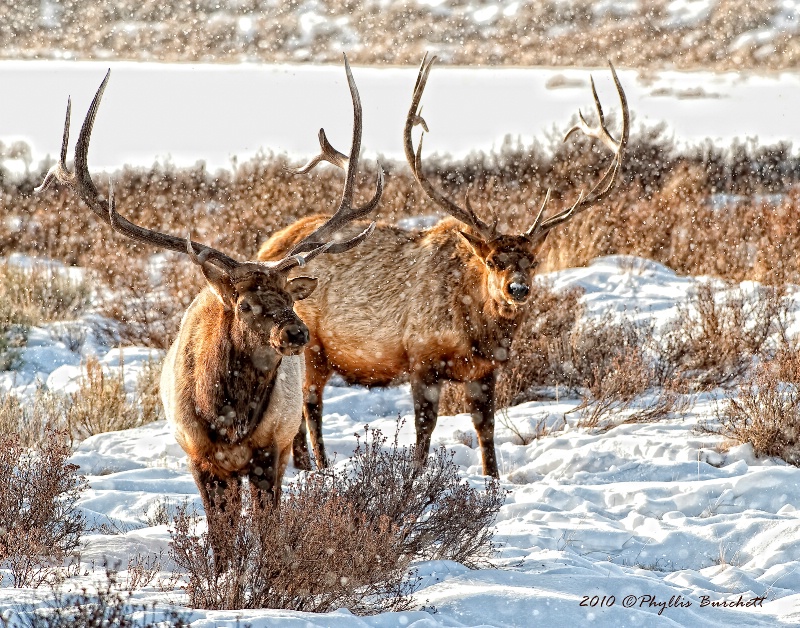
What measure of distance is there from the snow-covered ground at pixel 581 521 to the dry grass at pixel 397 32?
30667 mm

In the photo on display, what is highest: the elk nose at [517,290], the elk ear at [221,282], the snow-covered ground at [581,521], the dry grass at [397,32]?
the dry grass at [397,32]

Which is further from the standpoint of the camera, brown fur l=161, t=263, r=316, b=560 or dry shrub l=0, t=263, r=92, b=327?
dry shrub l=0, t=263, r=92, b=327

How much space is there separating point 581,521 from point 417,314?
6.32 feet

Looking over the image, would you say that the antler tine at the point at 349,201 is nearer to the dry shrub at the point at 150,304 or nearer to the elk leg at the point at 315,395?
the elk leg at the point at 315,395

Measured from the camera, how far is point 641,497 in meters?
6.42

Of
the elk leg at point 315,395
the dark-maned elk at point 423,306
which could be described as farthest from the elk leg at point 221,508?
the elk leg at point 315,395

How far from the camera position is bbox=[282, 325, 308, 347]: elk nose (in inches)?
172

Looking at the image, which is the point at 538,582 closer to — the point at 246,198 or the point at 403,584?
the point at 403,584

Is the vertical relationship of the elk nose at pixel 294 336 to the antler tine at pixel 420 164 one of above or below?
below

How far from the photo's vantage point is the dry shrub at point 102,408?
8.23 meters

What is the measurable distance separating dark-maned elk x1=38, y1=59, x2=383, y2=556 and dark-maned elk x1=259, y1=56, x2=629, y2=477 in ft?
6.52

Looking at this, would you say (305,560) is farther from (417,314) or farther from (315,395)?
(315,395)

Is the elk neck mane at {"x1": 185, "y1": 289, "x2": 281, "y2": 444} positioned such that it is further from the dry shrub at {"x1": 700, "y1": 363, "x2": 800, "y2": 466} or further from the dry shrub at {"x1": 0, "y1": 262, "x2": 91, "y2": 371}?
the dry shrub at {"x1": 0, "y1": 262, "x2": 91, "y2": 371}

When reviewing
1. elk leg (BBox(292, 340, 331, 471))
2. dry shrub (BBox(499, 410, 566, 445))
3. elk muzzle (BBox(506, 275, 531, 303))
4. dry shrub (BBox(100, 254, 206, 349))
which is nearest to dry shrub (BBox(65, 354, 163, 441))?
dry shrub (BBox(100, 254, 206, 349))
